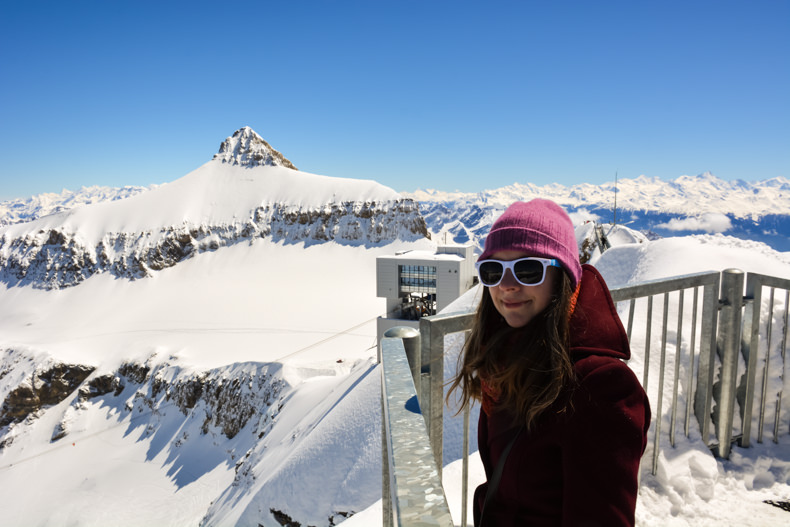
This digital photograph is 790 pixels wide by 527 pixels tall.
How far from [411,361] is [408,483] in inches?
46.3

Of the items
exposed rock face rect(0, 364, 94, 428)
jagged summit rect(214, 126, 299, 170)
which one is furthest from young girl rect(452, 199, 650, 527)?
jagged summit rect(214, 126, 299, 170)

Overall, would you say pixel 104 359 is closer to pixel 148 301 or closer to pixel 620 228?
pixel 148 301

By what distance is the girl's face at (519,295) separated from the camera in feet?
4.93

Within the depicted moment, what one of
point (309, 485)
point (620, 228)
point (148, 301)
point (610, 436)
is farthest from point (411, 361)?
point (148, 301)

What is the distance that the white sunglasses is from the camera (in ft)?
4.82

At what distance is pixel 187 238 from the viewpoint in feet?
228

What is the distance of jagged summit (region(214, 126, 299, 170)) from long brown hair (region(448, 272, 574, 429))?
8810 centimetres

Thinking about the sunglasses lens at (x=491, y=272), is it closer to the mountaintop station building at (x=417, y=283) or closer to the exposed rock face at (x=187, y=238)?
the mountaintop station building at (x=417, y=283)

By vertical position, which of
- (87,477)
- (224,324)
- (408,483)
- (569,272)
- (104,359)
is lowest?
(87,477)

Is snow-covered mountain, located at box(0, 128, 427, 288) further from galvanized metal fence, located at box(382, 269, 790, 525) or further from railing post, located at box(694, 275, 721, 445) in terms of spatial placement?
railing post, located at box(694, 275, 721, 445)

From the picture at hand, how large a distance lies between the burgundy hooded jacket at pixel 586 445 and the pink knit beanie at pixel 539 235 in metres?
0.13

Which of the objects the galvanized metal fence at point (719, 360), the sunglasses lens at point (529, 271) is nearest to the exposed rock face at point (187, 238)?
the galvanized metal fence at point (719, 360)

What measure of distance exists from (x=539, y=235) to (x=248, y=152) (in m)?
91.6

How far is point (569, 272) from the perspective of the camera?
147 cm
